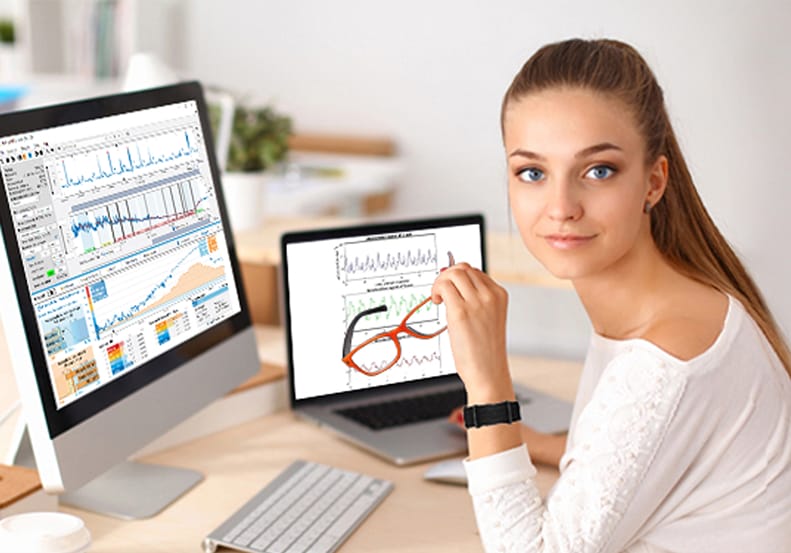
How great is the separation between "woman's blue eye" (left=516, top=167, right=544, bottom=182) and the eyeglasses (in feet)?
0.71

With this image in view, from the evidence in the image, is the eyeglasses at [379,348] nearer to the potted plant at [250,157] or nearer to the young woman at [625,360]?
the young woman at [625,360]

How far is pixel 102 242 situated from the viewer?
1.13 meters

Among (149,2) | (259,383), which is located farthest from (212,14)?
(259,383)

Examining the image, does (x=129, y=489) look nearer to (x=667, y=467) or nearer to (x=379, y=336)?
(x=379, y=336)

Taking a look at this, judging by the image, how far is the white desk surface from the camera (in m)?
1.16

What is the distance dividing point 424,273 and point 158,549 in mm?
454

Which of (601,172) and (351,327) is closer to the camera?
(601,172)

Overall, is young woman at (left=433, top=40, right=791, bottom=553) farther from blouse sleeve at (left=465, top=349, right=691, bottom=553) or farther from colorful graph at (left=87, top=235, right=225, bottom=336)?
colorful graph at (left=87, top=235, right=225, bottom=336)

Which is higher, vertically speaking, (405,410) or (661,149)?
(661,149)

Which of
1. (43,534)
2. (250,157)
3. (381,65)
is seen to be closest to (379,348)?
(43,534)

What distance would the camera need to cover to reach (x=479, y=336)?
1.07 metres

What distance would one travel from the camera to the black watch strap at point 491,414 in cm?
104

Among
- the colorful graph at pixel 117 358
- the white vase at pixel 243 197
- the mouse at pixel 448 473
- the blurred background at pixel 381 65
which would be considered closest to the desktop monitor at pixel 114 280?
the colorful graph at pixel 117 358

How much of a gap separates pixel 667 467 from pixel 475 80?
8.48 feet
